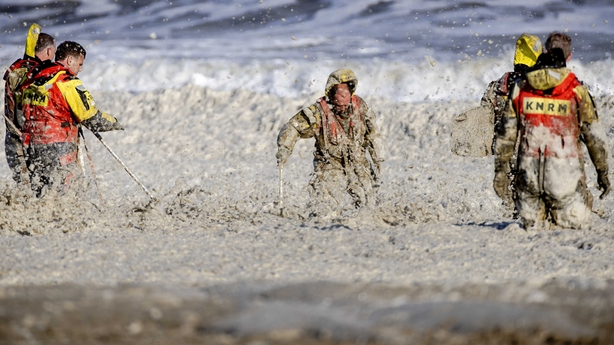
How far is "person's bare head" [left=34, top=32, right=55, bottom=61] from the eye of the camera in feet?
22.9

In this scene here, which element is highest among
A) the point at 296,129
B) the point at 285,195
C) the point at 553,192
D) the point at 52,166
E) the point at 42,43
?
the point at 42,43

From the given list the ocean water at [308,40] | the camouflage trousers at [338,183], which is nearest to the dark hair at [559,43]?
the camouflage trousers at [338,183]

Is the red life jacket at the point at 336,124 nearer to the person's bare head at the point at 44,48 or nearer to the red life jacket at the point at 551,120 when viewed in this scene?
the red life jacket at the point at 551,120

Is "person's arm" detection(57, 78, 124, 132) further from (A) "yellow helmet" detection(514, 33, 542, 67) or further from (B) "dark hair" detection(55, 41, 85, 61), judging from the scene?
(A) "yellow helmet" detection(514, 33, 542, 67)

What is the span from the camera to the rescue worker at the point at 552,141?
5438mm

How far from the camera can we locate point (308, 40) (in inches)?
861

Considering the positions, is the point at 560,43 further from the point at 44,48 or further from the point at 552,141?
the point at 44,48

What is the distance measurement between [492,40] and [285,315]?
59.7 feet

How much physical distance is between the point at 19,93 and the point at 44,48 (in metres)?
0.46

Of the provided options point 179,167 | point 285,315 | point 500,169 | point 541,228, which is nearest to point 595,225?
point 541,228

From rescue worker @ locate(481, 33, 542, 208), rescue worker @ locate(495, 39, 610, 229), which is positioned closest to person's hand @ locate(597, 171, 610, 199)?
rescue worker @ locate(495, 39, 610, 229)

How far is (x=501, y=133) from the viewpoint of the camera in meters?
5.65

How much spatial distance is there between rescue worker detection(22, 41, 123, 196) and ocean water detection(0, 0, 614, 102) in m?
5.52

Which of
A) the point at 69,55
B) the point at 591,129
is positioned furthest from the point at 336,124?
the point at 69,55
